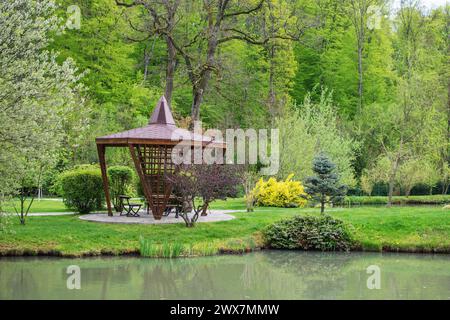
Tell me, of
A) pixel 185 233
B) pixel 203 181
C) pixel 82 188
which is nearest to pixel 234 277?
pixel 185 233

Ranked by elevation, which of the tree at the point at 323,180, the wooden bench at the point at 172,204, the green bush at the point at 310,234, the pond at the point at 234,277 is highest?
the tree at the point at 323,180

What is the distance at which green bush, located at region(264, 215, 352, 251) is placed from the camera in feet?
54.7

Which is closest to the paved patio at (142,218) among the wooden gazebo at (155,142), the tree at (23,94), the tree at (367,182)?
the wooden gazebo at (155,142)

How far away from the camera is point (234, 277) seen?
12.7 m

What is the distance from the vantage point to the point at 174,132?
58.5 ft

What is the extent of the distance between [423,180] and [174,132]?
1883 cm

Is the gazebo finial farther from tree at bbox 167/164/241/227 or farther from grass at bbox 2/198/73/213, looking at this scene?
grass at bbox 2/198/73/213

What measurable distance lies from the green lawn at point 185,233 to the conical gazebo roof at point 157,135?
238 centimetres

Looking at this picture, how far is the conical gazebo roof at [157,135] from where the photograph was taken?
1719 cm

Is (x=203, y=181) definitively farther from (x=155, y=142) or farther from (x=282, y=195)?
(x=282, y=195)

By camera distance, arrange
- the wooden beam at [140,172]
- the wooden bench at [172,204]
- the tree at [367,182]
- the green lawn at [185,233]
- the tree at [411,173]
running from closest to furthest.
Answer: the green lawn at [185,233] < the wooden beam at [140,172] < the wooden bench at [172,204] < the tree at [367,182] < the tree at [411,173]

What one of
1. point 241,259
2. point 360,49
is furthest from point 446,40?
point 241,259

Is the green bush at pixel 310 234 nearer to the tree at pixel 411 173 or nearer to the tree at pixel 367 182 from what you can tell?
the tree at pixel 367 182

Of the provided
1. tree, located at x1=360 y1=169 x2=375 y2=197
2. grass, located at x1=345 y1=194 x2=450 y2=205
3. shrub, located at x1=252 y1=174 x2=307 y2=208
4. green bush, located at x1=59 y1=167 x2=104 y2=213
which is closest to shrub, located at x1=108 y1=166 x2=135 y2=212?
green bush, located at x1=59 y1=167 x2=104 y2=213
